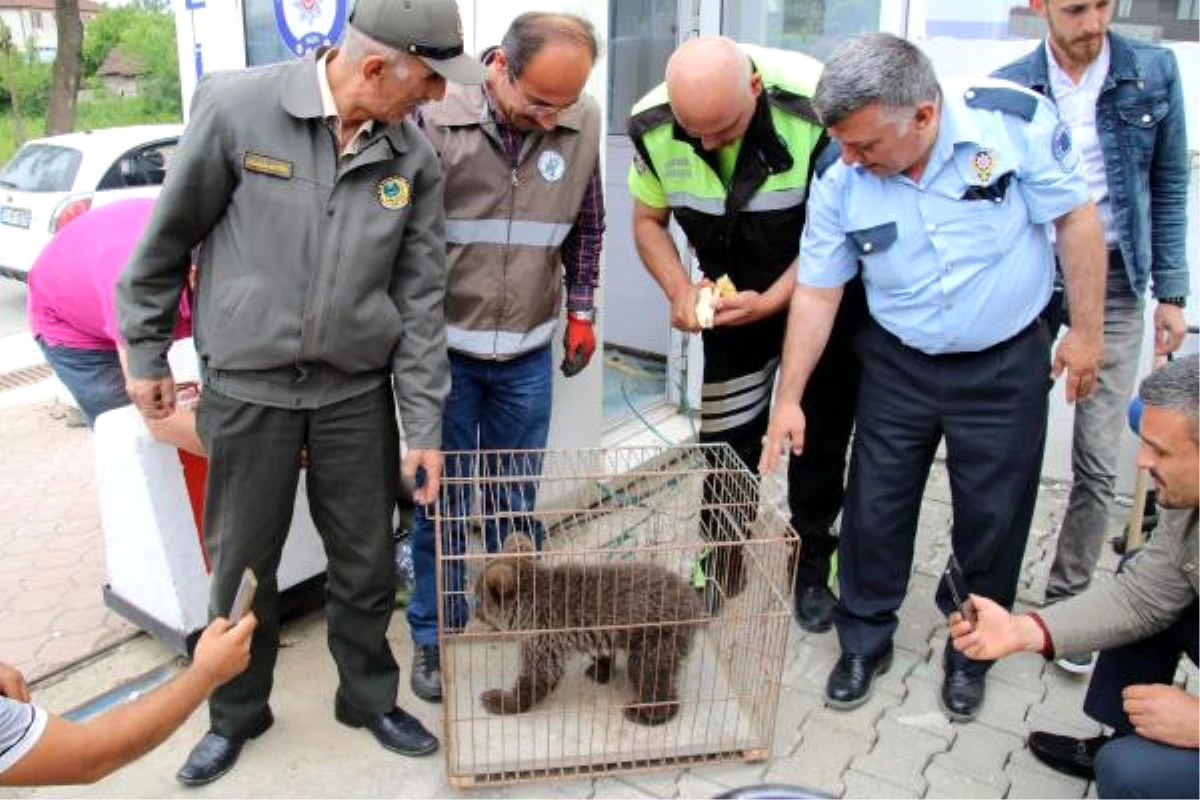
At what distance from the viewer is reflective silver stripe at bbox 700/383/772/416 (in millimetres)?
3342

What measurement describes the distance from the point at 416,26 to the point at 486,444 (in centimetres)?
142

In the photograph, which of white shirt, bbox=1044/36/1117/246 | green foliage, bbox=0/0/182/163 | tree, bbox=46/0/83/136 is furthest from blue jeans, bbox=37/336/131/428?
green foliage, bbox=0/0/182/163

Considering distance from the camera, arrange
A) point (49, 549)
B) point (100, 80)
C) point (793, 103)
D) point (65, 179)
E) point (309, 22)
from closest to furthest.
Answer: point (793, 103), point (309, 22), point (49, 549), point (65, 179), point (100, 80)

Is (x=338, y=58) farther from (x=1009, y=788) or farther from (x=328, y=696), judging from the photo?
(x=1009, y=788)

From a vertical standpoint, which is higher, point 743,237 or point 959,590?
point 743,237

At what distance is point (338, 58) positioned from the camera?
2.30m

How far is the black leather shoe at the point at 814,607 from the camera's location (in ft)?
11.5

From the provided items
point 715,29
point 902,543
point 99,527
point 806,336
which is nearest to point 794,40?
point 715,29

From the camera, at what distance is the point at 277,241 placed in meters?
2.30

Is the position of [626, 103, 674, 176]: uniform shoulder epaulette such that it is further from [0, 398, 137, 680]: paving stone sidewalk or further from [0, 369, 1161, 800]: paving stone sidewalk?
[0, 398, 137, 680]: paving stone sidewalk

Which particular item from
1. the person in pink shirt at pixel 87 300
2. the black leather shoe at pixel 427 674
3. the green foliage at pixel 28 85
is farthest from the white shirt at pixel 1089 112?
the green foliage at pixel 28 85

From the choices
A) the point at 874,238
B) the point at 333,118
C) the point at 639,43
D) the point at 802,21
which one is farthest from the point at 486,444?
the point at 802,21

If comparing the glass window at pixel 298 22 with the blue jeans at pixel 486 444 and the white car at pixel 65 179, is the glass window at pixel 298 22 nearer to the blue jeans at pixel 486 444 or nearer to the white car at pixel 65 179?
the blue jeans at pixel 486 444

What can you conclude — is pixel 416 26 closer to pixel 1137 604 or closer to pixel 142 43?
pixel 1137 604
